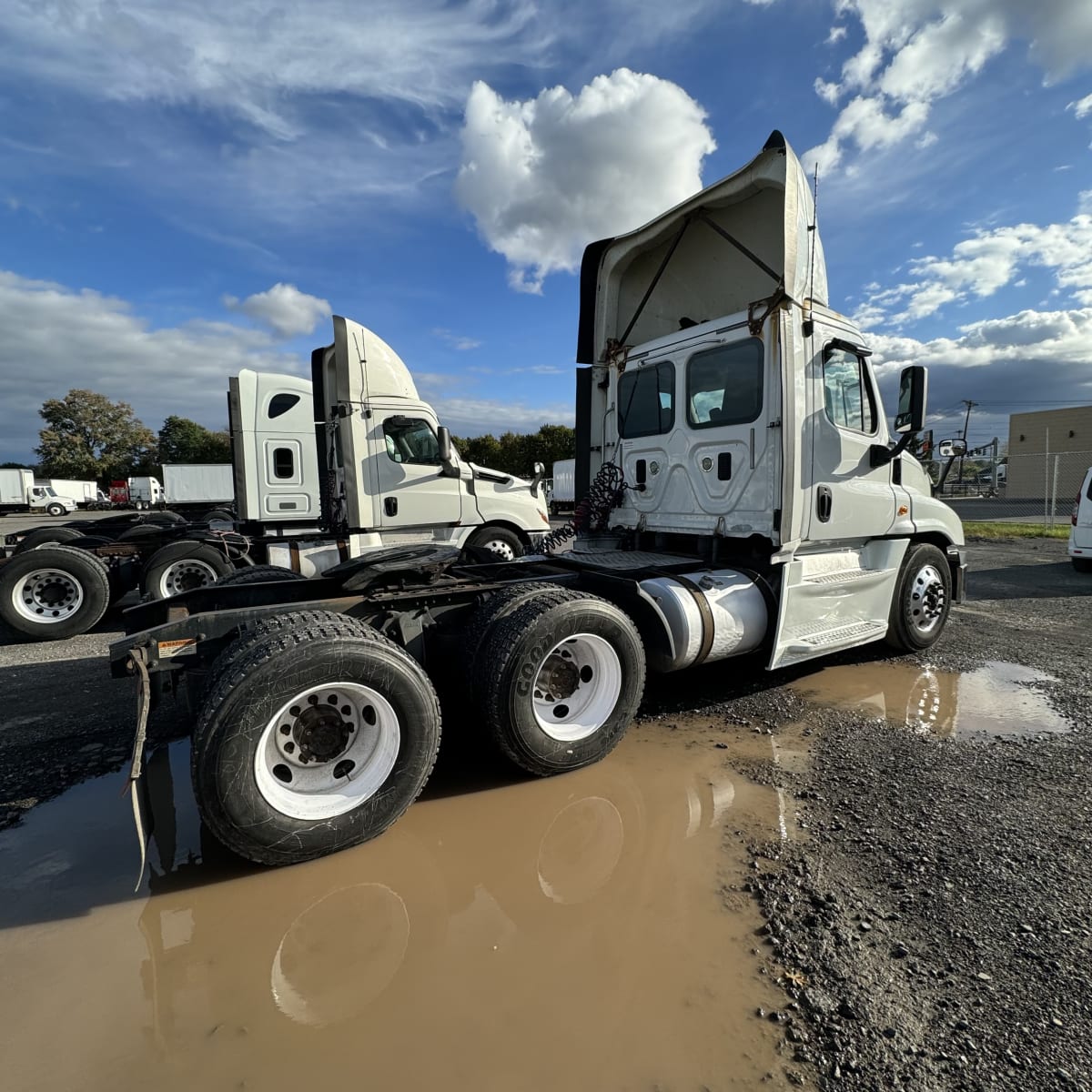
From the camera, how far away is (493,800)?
3.41 m

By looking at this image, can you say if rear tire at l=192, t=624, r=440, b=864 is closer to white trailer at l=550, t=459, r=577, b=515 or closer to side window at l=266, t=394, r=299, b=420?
side window at l=266, t=394, r=299, b=420

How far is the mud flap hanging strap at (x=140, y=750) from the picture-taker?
8.41ft

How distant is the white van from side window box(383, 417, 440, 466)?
10837 millimetres

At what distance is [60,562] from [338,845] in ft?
20.2

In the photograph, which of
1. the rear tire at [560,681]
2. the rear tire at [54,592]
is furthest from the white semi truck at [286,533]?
the rear tire at [560,681]

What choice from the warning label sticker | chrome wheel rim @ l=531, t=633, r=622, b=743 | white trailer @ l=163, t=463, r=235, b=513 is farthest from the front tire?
white trailer @ l=163, t=463, r=235, b=513

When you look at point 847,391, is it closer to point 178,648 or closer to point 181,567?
point 178,648

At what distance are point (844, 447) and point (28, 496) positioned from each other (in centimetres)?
5500

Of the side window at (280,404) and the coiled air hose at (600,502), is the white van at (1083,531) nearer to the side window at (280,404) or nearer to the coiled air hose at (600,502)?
the coiled air hose at (600,502)

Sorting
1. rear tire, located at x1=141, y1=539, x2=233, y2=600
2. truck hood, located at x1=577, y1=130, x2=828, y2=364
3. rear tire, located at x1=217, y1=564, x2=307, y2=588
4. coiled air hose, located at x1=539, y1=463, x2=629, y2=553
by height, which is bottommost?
rear tire, located at x1=141, y1=539, x2=233, y2=600

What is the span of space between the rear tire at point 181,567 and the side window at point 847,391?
22.9ft

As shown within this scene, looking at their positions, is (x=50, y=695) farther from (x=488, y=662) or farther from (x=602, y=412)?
(x=602, y=412)

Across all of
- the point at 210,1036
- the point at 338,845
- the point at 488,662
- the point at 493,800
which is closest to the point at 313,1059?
the point at 210,1036

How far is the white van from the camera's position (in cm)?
1040
